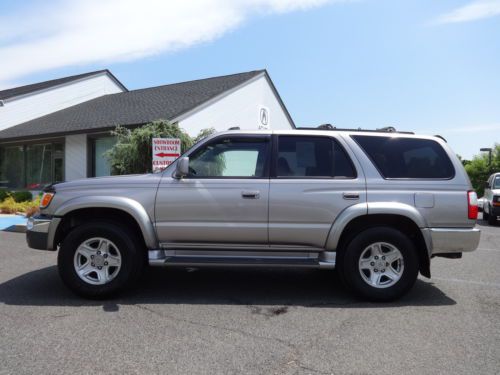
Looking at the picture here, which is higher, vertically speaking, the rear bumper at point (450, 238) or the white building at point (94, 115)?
the white building at point (94, 115)

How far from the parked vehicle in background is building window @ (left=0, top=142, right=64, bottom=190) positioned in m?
16.3

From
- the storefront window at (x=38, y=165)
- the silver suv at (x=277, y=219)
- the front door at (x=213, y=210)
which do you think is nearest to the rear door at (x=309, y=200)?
the silver suv at (x=277, y=219)

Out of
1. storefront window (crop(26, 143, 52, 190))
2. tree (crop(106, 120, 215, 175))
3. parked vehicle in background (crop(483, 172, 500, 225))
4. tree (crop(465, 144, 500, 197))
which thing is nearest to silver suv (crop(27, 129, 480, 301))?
tree (crop(106, 120, 215, 175))

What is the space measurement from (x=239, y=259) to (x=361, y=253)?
4.40 ft

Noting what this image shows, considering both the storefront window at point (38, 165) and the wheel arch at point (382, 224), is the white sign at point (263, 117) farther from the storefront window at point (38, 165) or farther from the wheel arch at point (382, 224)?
the wheel arch at point (382, 224)

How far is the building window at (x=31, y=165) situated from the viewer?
19047mm

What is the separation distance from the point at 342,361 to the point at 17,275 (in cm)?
473

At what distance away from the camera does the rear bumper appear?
4.78 metres

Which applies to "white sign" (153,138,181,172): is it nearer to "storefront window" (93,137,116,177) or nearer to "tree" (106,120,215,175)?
"tree" (106,120,215,175)

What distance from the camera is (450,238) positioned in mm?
4781

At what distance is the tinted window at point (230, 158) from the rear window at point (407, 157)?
3.77 feet

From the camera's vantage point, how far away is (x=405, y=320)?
4.27 metres

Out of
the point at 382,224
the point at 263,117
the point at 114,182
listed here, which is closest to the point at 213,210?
the point at 114,182

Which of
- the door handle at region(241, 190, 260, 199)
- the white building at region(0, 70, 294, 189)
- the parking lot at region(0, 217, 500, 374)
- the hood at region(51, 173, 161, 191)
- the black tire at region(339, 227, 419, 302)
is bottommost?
the parking lot at region(0, 217, 500, 374)
